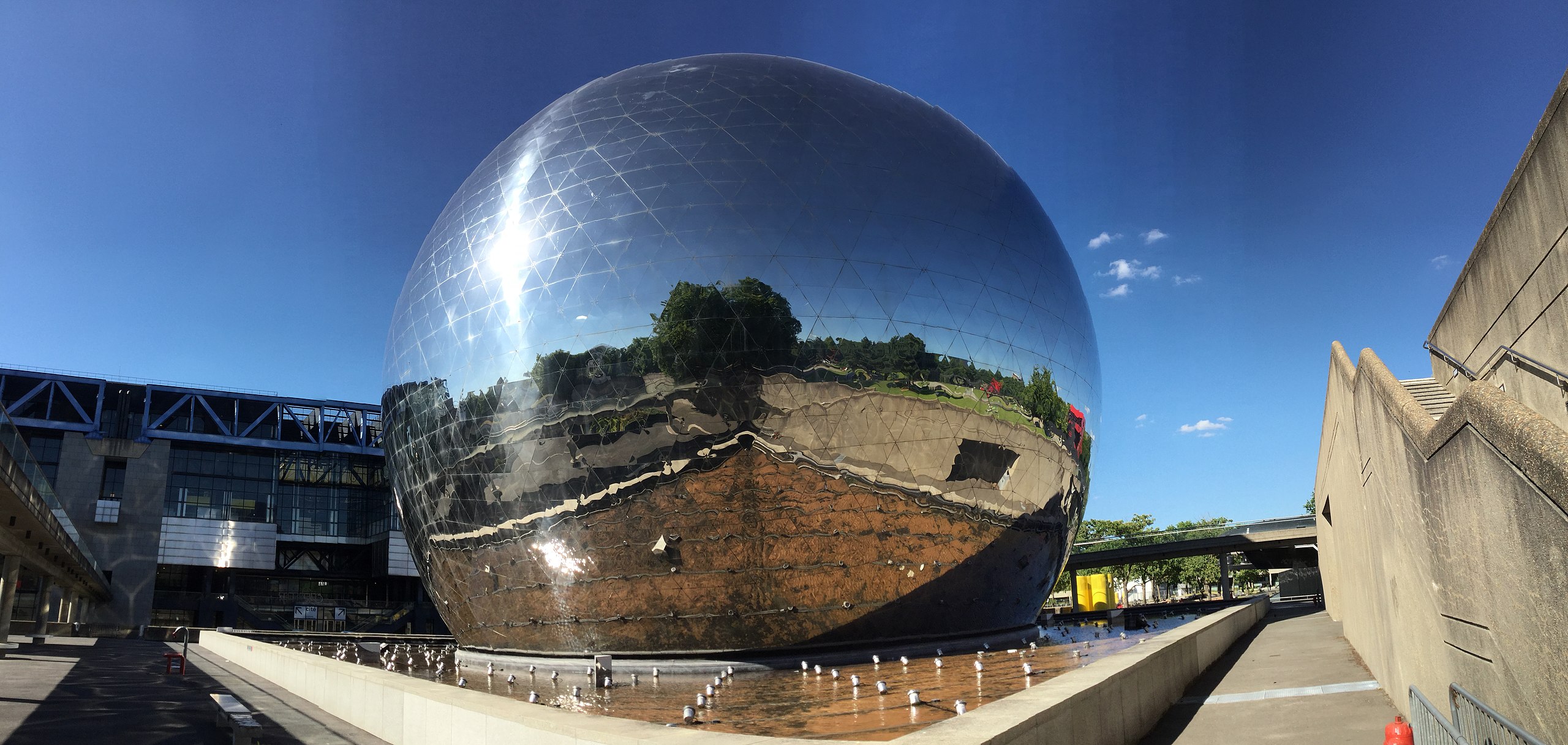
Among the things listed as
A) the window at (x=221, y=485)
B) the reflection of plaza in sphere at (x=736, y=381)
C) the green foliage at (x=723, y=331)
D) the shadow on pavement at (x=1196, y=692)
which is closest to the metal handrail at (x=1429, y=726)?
the shadow on pavement at (x=1196, y=692)

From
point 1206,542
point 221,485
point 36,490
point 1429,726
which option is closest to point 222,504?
point 221,485

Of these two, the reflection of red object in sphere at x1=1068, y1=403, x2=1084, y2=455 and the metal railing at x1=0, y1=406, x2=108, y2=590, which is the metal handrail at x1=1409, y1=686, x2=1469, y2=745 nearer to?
the reflection of red object in sphere at x1=1068, y1=403, x2=1084, y2=455

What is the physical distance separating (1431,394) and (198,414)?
76.2 meters

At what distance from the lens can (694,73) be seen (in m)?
13.9

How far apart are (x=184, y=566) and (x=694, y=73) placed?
2601 inches

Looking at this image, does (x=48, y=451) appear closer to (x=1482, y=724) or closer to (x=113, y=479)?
(x=113, y=479)

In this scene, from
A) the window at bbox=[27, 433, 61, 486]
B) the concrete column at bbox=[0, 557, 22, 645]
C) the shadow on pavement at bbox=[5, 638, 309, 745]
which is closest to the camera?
the shadow on pavement at bbox=[5, 638, 309, 745]

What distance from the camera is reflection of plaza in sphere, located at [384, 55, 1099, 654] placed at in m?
11.2

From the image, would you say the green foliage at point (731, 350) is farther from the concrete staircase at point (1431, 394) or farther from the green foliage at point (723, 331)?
the concrete staircase at point (1431, 394)

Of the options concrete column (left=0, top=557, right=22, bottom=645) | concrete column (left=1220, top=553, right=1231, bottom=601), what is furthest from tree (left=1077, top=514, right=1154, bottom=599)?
concrete column (left=0, top=557, right=22, bottom=645)

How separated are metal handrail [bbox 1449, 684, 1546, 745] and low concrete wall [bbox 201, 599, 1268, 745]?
1893mm

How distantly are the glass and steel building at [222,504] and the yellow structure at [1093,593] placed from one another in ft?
135

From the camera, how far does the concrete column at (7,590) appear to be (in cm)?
2936

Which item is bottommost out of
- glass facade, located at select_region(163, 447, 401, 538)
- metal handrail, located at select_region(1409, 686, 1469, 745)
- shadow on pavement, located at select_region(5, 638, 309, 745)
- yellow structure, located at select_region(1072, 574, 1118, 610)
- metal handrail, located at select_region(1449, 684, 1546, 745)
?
yellow structure, located at select_region(1072, 574, 1118, 610)
